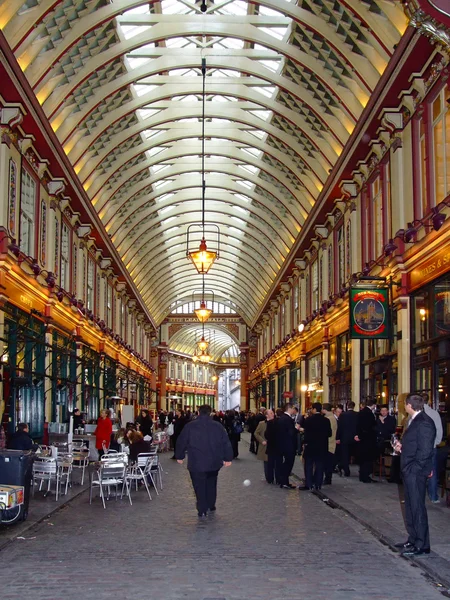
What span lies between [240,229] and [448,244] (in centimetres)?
2779

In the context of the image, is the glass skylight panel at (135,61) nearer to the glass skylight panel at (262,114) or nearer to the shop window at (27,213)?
the shop window at (27,213)

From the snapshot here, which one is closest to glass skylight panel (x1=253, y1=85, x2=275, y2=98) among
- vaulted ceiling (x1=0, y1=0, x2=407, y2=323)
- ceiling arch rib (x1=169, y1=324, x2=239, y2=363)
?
vaulted ceiling (x1=0, y1=0, x2=407, y2=323)

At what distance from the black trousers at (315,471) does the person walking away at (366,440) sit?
1.31 meters

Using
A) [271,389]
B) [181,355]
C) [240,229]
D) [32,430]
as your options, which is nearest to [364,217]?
[32,430]

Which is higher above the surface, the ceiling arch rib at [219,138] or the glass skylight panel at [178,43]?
the glass skylight panel at [178,43]

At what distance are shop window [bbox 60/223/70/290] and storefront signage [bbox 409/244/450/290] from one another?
12177mm

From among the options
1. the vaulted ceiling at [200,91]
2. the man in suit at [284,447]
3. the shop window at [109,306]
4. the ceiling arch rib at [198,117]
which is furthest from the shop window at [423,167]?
the shop window at [109,306]

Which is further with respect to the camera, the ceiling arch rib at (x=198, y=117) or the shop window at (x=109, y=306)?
the shop window at (x=109, y=306)

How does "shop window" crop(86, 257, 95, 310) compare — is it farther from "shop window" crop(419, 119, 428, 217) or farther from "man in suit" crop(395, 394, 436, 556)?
"man in suit" crop(395, 394, 436, 556)

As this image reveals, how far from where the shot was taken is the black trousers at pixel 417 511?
8562 mm

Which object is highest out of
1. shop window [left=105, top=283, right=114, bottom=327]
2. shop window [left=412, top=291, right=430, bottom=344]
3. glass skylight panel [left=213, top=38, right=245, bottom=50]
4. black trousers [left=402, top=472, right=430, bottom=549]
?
glass skylight panel [left=213, top=38, right=245, bottom=50]

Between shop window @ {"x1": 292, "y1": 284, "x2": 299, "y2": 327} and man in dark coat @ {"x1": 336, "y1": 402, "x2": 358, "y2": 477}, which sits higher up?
shop window @ {"x1": 292, "y1": 284, "x2": 299, "y2": 327}

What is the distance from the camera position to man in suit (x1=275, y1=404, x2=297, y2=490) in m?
16.3

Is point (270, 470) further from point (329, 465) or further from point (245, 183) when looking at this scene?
point (245, 183)
